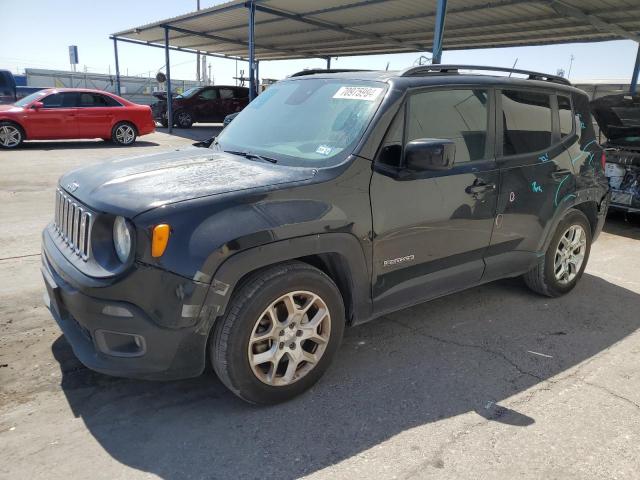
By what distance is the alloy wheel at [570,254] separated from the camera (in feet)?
15.0

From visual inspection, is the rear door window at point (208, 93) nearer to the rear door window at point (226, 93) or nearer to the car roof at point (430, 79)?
the rear door window at point (226, 93)

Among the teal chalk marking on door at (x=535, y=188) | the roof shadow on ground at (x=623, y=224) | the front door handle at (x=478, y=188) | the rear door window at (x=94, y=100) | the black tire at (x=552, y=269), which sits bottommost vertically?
the roof shadow on ground at (x=623, y=224)

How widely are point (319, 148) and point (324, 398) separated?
1500 mm

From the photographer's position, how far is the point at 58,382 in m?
3.03

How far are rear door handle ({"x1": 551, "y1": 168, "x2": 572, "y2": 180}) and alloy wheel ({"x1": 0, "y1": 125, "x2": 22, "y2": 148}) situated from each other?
1331cm

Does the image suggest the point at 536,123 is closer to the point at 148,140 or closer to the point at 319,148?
the point at 319,148

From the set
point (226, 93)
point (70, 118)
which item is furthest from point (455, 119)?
point (226, 93)

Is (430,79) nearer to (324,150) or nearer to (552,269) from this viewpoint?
(324,150)

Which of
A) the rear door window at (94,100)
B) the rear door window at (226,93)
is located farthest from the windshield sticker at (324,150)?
the rear door window at (226,93)

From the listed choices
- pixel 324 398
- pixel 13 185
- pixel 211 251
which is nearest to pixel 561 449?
pixel 324 398

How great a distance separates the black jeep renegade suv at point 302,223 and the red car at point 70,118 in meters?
11.5

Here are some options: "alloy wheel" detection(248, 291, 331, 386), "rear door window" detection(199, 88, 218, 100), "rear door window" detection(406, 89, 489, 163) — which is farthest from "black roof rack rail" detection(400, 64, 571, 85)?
"rear door window" detection(199, 88, 218, 100)

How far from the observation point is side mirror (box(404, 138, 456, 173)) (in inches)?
118

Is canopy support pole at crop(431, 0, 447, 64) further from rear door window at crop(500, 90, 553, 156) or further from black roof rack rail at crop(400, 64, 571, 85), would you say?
rear door window at crop(500, 90, 553, 156)
